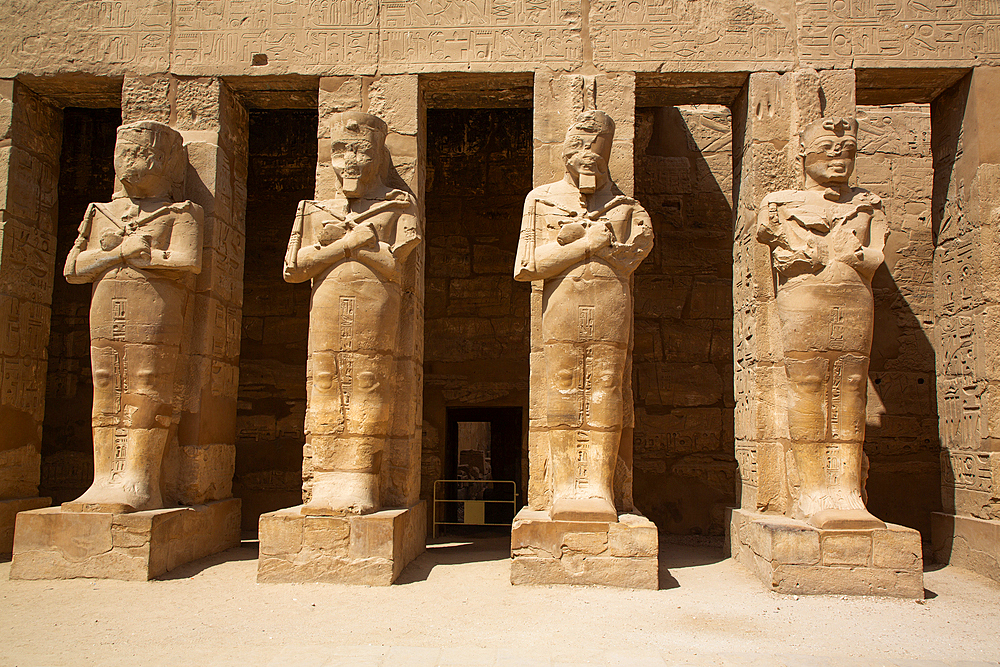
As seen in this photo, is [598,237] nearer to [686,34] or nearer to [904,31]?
[686,34]

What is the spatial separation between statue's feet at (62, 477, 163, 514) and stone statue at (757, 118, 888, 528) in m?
4.49

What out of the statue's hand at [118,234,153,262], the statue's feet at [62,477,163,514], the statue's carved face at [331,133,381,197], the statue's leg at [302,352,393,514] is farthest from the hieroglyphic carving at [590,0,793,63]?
the statue's feet at [62,477,163,514]

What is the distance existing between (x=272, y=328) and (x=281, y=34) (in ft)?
10.7

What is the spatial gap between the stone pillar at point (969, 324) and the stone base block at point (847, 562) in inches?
44.3

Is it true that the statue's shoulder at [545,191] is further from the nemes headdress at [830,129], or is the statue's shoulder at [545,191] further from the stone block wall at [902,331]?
the stone block wall at [902,331]

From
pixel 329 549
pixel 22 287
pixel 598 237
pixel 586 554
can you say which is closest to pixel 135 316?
pixel 22 287

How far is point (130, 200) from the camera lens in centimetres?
566

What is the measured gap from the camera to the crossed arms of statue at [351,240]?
208 inches

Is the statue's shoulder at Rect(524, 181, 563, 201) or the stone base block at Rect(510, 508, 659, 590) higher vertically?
the statue's shoulder at Rect(524, 181, 563, 201)

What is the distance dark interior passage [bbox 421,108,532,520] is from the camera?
808 centimetres

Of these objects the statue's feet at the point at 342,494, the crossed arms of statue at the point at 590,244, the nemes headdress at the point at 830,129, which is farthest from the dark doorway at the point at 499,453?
the nemes headdress at the point at 830,129

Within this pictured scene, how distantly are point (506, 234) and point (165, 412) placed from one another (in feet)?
13.2

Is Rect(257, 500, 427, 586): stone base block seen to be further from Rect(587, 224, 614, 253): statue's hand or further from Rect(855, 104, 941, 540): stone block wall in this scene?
Rect(855, 104, 941, 540): stone block wall

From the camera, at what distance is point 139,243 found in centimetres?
542
